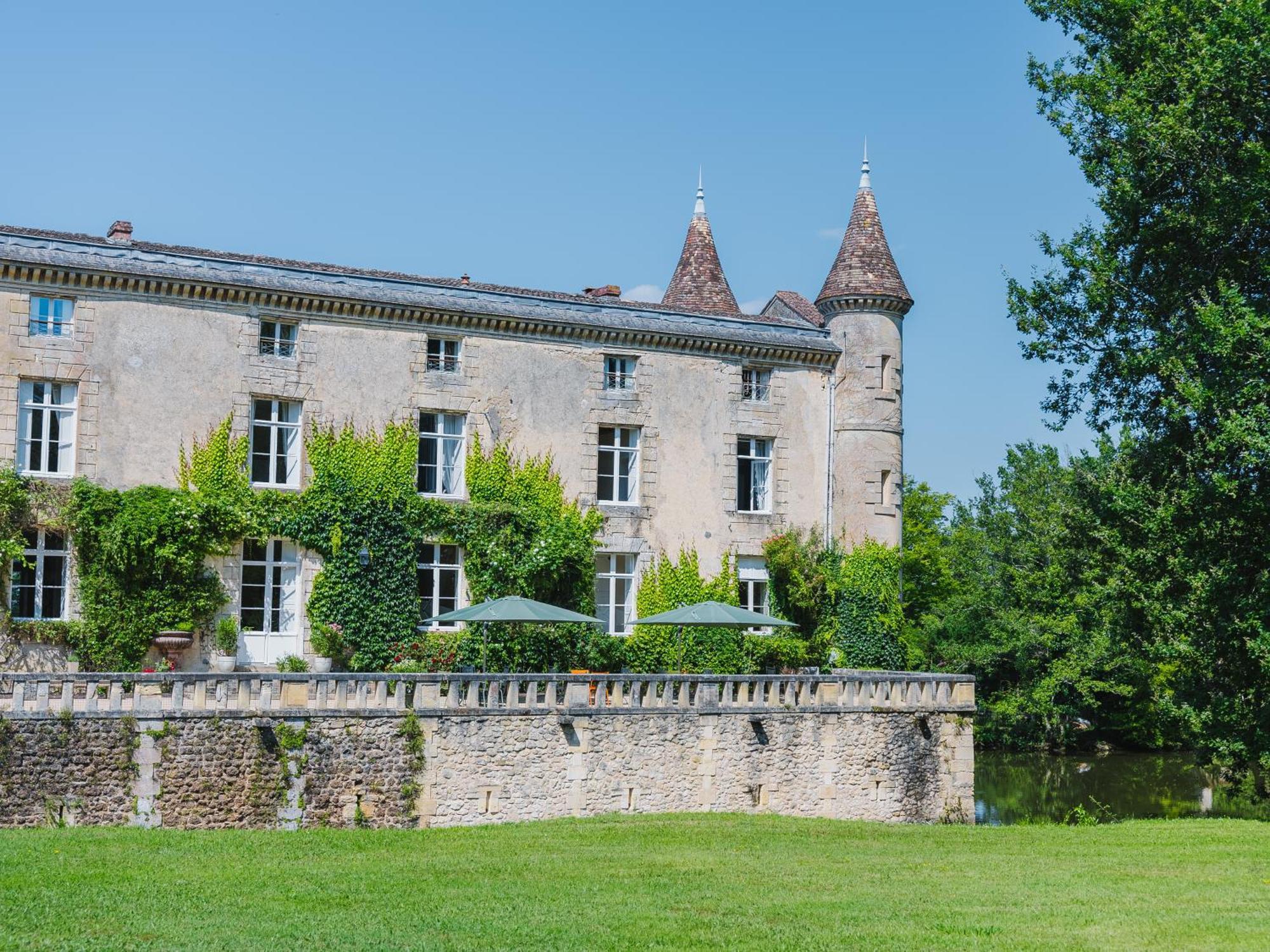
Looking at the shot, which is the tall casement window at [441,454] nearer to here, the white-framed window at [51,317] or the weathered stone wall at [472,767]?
the white-framed window at [51,317]

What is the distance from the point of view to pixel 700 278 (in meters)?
34.8

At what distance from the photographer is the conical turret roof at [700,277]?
1357 inches

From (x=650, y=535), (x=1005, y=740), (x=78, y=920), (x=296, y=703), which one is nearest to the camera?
(x=78, y=920)

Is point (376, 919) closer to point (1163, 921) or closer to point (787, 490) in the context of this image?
point (1163, 921)

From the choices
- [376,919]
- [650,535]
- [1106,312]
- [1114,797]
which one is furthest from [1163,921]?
[1114,797]

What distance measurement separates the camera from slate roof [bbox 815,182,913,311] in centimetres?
3133

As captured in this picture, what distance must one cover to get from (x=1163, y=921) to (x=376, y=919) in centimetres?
682

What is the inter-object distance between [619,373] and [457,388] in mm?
3461

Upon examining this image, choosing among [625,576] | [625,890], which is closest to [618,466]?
[625,576]

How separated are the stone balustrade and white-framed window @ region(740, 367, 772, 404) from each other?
650 cm

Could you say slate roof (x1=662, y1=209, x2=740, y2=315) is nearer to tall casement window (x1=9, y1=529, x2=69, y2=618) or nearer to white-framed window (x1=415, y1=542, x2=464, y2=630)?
white-framed window (x1=415, y1=542, x2=464, y2=630)

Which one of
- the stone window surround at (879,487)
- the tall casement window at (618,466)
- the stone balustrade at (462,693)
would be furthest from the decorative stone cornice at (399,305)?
the stone balustrade at (462,693)

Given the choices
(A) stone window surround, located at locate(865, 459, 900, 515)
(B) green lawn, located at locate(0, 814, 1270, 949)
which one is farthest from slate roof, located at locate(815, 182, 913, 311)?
(B) green lawn, located at locate(0, 814, 1270, 949)

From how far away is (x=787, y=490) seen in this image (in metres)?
31.1
